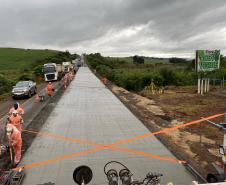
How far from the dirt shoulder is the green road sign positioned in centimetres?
491

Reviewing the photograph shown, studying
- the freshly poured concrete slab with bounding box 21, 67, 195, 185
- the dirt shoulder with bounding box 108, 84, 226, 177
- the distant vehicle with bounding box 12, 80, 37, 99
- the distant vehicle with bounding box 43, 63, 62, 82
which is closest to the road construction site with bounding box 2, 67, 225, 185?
the freshly poured concrete slab with bounding box 21, 67, 195, 185

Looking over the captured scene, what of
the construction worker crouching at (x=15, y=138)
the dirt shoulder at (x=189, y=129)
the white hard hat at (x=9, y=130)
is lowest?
the dirt shoulder at (x=189, y=129)

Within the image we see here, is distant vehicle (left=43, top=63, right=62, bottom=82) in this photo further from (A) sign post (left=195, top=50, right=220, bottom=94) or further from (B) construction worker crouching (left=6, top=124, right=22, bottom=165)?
(B) construction worker crouching (left=6, top=124, right=22, bottom=165)

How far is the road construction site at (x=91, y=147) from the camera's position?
9.75 metres

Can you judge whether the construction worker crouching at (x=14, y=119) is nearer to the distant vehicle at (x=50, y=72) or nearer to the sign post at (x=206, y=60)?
the sign post at (x=206, y=60)

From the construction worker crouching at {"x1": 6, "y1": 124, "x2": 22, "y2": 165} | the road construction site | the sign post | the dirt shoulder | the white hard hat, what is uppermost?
the sign post

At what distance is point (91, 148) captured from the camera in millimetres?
12383

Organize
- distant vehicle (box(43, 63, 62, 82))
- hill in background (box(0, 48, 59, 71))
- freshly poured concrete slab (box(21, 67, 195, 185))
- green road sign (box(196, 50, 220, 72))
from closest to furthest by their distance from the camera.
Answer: freshly poured concrete slab (box(21, 67, 195, 185))
green road sign (box(196, 50, 220, 72))
distant vehicle (box(43, 63, 62, 82))
hill in background (box(0, 48, 59, 71))

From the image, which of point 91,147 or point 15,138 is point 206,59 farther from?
point 15,138

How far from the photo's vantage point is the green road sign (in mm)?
33719

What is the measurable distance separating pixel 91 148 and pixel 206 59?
24954 mm

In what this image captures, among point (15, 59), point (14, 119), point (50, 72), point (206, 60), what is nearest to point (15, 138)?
point (14, 119)

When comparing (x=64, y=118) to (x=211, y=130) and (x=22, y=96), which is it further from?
(x=22, y=96)

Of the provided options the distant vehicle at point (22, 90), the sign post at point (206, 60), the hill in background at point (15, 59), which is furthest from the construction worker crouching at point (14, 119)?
the hill in background at point (15, 59)
